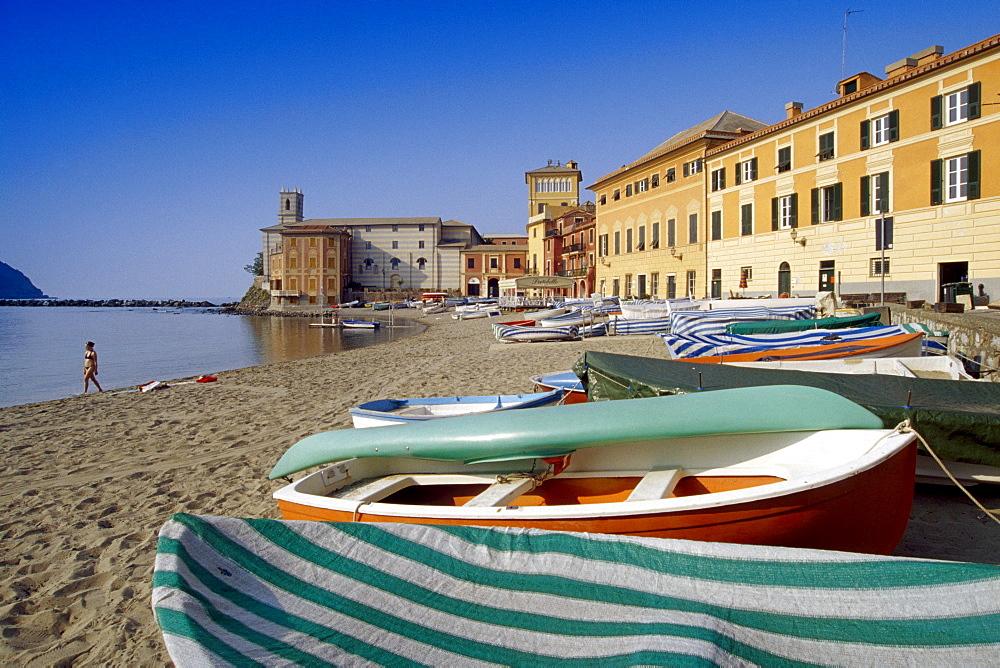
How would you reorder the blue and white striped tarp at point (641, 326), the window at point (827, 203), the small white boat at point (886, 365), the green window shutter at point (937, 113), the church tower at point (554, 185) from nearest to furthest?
the small white boat at point (886, 365)
the green window shutter at point (937, 113)
the blue and white striped tarp at point (641, 326)
the window at point (827, 203)
the church tower at point (554, 185)

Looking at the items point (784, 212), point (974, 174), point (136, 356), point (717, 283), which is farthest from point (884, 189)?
point (136, 356)

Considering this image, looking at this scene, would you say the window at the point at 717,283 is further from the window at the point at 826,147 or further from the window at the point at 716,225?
the window at the point at 826,147

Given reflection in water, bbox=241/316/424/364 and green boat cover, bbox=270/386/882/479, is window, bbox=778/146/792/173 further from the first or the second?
green boat cover, bbox=270/386/882/479

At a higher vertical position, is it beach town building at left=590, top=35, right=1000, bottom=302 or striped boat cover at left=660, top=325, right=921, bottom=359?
beach town building at left=590, top=35, right=1000, bottom=302

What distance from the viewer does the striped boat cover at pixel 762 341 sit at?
434 inches

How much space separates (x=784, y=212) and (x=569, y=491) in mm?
29024

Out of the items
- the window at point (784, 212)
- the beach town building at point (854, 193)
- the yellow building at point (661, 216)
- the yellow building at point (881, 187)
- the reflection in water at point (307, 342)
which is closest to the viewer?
the yellow building at point (881, 187)

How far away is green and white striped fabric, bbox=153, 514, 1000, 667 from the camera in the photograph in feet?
6.69

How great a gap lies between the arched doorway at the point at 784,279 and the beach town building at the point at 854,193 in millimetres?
67

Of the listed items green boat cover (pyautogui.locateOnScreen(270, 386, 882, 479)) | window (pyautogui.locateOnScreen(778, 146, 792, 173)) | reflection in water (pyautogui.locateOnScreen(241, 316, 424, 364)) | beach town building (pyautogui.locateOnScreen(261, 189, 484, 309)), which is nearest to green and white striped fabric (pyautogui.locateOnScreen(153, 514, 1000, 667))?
green boat cover (pyautogui.locateOnScreen(270, 386, 882, 479))

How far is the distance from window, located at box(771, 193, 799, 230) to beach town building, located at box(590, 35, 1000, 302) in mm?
49

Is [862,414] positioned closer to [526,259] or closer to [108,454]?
[108,454]

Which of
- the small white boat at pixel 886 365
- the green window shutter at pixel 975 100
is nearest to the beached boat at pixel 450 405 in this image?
the small white boat at pixel 886 365

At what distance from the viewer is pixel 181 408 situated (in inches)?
468
